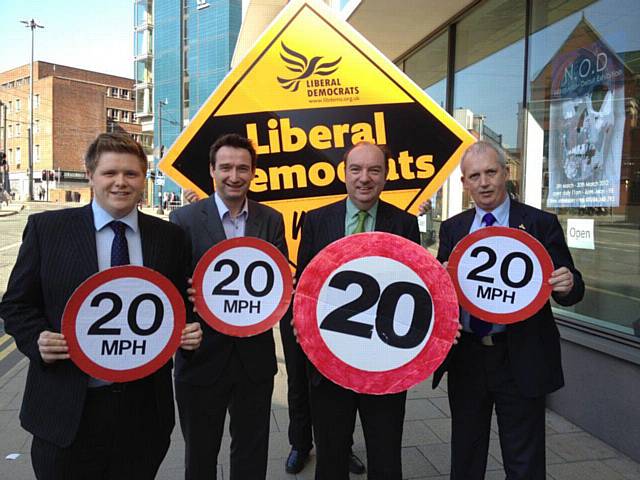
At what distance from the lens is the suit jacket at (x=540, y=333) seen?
214cm

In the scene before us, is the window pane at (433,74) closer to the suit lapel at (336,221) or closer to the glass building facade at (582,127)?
the glass building facade at (582,127)

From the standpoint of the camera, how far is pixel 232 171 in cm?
232

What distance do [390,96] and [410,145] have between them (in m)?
0.36

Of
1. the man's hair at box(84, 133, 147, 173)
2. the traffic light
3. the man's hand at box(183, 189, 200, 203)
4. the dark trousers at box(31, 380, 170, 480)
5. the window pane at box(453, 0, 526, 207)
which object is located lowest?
the dark trousers at box(31, 380, 170, 480)

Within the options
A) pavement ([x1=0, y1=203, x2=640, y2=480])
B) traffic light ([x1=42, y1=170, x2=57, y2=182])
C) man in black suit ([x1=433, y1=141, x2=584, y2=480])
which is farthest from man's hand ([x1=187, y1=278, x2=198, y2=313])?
traffic light ([x1=42, y1=170, x2=57, y2=182])


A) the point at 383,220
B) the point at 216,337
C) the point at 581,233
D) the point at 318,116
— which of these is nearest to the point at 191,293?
the point at 216,337

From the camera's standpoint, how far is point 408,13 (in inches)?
243

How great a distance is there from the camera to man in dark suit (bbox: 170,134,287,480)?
2.27 meters

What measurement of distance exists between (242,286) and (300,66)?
73.6 inches

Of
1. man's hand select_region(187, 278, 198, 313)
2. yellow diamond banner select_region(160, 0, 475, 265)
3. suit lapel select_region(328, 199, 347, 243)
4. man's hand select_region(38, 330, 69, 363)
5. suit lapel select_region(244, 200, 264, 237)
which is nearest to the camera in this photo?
man's hand select_region(38, 330, 69, 363)

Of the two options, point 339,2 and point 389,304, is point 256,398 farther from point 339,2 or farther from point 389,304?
point 339,2

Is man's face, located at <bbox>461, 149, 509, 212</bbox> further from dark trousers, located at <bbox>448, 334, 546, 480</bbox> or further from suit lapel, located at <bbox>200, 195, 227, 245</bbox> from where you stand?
suit lapel, located at <bbox>200, 195, 227, 245</bbox>

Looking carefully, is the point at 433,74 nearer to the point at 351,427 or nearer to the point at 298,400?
the point at 298,400

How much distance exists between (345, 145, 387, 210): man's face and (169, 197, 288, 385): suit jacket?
47 centimetres
